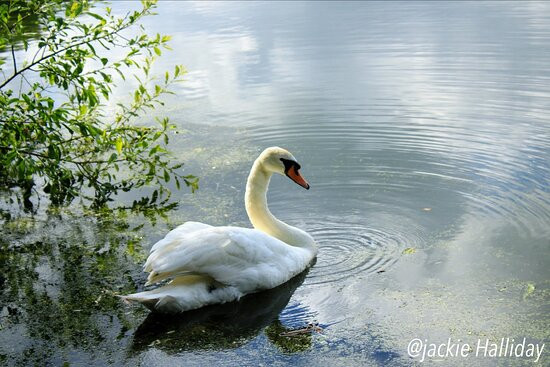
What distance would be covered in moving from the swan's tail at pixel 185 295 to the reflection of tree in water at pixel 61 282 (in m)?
0.28

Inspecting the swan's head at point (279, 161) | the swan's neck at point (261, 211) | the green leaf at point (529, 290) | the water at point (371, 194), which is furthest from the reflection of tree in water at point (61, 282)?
the green leaf at point (529, 290)

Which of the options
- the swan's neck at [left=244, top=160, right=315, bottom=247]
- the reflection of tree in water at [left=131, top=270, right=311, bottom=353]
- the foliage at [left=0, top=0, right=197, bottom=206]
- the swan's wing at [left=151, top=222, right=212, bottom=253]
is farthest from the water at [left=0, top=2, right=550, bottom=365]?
the foliage at [left=0, top=0, right=197, bottom=206]

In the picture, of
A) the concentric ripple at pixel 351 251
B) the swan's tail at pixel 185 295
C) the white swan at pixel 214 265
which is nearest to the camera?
the swan's tail at pixel 185 295

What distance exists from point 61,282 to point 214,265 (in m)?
1.52

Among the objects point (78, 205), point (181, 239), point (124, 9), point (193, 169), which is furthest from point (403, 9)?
point (181, 239)

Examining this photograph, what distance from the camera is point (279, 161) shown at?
23.7ft

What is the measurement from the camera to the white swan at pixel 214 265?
5938 mm

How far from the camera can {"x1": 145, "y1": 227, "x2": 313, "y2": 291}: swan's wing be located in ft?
19.7

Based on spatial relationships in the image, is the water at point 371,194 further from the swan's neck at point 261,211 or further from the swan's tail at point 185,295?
the swan's neck at point 261,211

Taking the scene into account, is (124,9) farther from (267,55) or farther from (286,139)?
(286,139)

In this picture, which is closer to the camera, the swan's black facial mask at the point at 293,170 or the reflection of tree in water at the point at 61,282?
the reflection of tree in water at the point at 61,282

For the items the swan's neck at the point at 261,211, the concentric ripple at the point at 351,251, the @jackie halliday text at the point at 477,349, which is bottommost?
the concentric ripple at the point at 351,251

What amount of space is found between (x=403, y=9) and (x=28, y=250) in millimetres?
16163

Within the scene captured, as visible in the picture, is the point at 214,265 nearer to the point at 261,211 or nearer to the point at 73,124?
the point at 261,211
